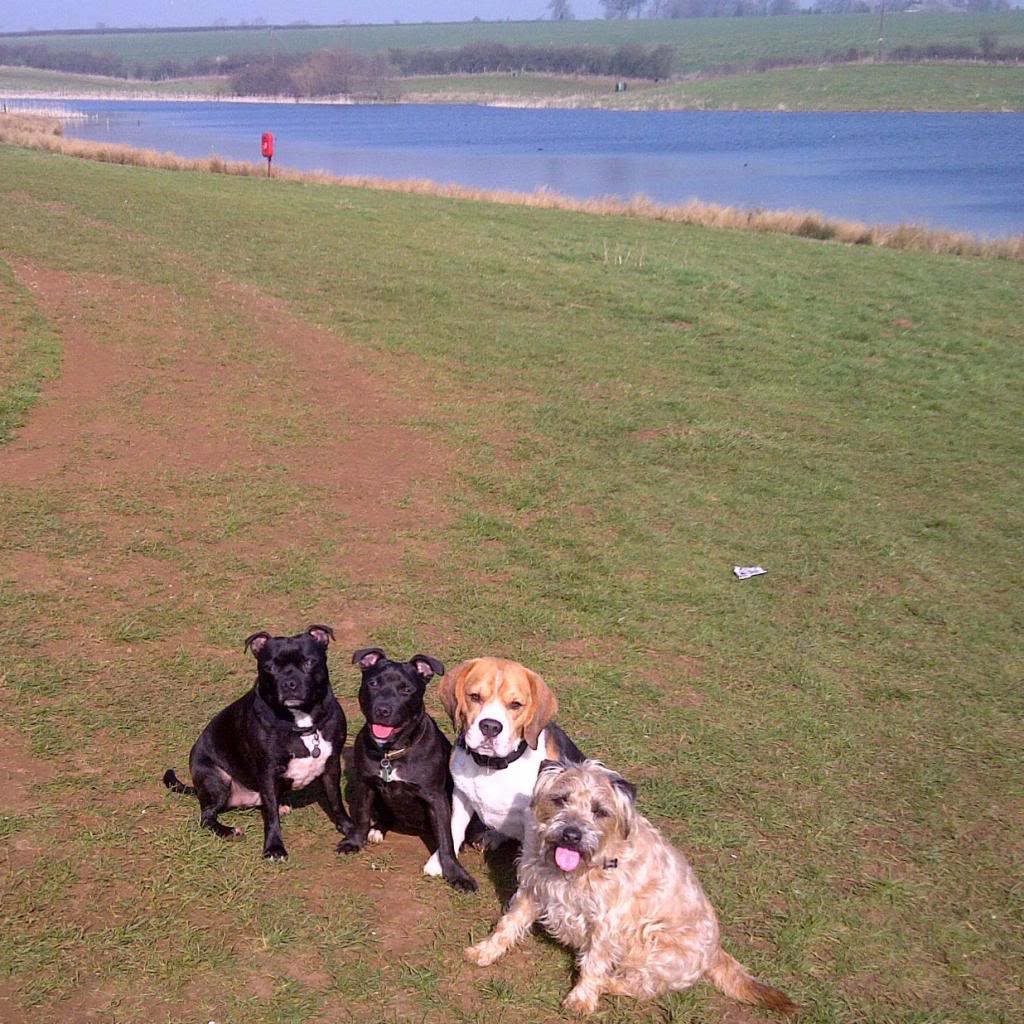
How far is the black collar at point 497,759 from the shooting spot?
4398 mm

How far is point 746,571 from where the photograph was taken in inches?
324

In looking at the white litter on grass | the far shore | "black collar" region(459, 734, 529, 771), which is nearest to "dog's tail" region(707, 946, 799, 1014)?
"black collar" region(459, 734, 529, 771)

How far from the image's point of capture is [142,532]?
316 inches

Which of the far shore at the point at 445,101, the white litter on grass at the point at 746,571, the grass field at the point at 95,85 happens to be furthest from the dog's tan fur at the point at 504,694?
the grass field at the point at 95,85

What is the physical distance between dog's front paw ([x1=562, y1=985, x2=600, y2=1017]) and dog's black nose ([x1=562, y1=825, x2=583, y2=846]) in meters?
0.65

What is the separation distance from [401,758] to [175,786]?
1249 millimetres

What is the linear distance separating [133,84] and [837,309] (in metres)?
163

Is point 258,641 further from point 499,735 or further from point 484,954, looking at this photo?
point 484,954

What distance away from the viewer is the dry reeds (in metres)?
24.6

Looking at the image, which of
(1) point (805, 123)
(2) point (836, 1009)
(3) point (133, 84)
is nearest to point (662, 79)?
(1) point (805, 123)

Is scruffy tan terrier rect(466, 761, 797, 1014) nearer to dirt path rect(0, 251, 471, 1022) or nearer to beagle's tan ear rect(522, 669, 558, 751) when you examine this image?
beagle's tan ear rect(522, 669, 558, 751)

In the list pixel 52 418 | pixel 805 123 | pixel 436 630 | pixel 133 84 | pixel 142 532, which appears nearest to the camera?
pixel 436 630

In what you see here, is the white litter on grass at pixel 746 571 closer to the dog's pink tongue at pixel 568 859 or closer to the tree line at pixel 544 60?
the dog's pink tongue at pixel 568 859

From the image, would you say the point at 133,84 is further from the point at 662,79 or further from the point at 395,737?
the point at 395,737
